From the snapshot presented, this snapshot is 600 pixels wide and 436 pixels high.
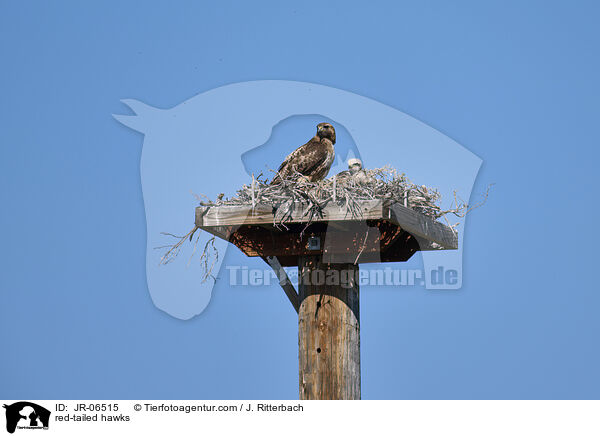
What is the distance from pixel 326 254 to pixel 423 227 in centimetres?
70

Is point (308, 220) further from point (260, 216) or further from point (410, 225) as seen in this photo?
point (410, 225)

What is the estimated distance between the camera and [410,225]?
4527 millimetres

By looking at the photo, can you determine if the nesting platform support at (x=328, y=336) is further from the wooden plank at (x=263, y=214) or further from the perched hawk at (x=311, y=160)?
the perched hawk at (x=311, y=160)

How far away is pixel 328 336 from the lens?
4.32m

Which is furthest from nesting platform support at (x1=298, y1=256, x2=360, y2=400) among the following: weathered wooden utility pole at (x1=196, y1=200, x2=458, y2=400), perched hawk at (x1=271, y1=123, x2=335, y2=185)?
perched hawk at (x1=271, y1=123, x2=335, y2=185)

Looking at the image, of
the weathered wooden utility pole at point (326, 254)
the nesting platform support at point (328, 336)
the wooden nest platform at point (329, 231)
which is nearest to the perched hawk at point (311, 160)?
the wooden nest platform at point (329, 231)

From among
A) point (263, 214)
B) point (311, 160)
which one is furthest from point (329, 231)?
point (311, 160)

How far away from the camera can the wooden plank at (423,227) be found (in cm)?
439
